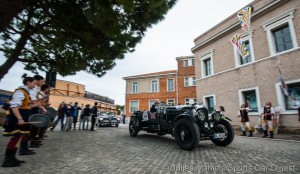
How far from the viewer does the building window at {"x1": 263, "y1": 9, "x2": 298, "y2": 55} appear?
9.49 m

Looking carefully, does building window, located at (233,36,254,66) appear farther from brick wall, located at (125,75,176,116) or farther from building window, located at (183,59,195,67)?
brick wall, located at (125,75,176,116)

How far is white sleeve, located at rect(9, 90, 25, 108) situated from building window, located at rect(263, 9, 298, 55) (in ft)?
41.1

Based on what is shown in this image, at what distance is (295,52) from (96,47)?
10.6 m

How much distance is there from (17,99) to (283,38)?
43.5 ft

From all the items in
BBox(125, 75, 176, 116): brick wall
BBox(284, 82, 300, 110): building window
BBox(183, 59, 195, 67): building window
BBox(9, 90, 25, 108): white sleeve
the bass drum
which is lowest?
the bass drum

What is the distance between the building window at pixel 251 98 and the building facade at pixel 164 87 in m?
11.1

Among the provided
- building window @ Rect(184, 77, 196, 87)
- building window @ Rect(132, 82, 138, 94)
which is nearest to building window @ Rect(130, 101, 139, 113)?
building window @ Rect(132, 82, 138, 94)

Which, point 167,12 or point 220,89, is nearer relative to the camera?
point 167,12

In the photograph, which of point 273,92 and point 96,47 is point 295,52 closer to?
point 273,92

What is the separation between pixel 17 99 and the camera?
10.8 feet

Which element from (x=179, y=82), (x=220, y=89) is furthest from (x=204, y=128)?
(x=179, y=82)

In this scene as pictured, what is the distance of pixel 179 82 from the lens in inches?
984

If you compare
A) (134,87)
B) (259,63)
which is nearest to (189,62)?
(134,87)

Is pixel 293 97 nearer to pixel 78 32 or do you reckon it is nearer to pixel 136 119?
pixel 136 119
